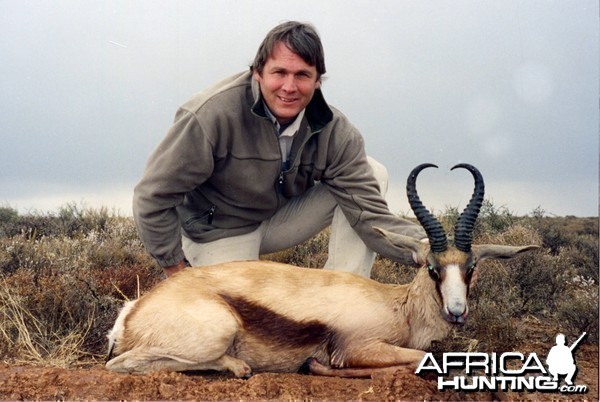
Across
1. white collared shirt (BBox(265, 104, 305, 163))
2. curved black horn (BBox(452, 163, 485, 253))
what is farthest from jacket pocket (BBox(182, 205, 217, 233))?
curved black horn (BBox(452, 163, 485, 253))

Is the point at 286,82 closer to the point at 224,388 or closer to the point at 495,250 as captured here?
the point at 495,250

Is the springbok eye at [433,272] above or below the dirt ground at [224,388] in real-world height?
above

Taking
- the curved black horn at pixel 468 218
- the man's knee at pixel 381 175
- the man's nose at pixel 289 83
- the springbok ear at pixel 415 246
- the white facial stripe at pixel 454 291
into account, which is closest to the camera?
the white facial stripe at pixel 454 291

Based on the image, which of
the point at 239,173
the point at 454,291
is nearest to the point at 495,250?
the point at 454,291

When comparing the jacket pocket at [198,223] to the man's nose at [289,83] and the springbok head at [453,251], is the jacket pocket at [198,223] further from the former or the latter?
the springbok head at [453,251]

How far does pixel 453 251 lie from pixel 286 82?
214cm

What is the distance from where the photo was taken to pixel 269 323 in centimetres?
477

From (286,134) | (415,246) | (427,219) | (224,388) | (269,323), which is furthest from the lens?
(286,134)

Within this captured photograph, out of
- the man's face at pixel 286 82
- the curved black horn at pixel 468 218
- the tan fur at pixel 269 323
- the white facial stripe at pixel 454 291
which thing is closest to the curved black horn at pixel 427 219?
the curved black horn at pixel 468 218

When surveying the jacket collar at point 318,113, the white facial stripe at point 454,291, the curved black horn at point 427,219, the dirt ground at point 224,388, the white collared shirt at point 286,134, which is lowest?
the dirt ground at point 224,388

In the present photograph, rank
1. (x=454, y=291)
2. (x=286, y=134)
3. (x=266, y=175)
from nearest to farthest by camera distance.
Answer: (x=454, y=291)
(x=286, y=134)
(x=266, y=175)

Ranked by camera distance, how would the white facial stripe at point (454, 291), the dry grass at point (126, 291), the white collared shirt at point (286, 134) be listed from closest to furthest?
the white facial stripe at point (454, 291) → the dry grass at point (126, 291) → the white collared shirt at point (286, 134)

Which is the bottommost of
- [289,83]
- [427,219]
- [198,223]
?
[198,223]

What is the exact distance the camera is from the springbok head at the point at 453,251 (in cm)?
454
